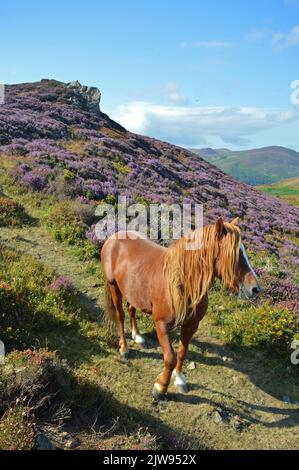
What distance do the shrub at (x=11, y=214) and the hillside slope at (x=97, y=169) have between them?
2199 mm

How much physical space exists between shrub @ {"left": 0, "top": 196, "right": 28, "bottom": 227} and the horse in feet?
20.8

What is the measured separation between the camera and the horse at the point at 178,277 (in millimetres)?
5340

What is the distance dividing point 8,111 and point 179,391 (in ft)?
97.0

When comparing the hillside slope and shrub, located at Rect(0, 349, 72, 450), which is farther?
the hillside slope

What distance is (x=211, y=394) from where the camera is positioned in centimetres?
671

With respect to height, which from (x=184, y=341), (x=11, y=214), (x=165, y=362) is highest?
(x=11, y=214)

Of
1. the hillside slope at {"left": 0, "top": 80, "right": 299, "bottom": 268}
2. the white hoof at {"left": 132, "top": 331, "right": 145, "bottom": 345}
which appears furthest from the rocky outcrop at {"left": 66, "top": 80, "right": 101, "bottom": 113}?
the white hoof at {"left": 132, "top": 331, "right": 145, "bottom": 345}

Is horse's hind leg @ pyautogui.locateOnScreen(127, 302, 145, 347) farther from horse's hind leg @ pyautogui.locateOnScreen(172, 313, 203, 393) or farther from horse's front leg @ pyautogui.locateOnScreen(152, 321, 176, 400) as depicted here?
horse's front leg @ pyautogui.locateOnScreen(152, 321, 176, 400)

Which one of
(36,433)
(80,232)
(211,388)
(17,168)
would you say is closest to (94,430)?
(36,433)

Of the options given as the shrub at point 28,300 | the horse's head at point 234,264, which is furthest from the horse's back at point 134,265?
the shrub at point 28,300

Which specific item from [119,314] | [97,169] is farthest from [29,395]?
[97,169]

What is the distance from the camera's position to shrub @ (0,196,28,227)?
1245cm

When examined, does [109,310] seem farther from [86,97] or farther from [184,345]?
[86,97]

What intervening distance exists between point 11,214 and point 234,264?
31.7ft
